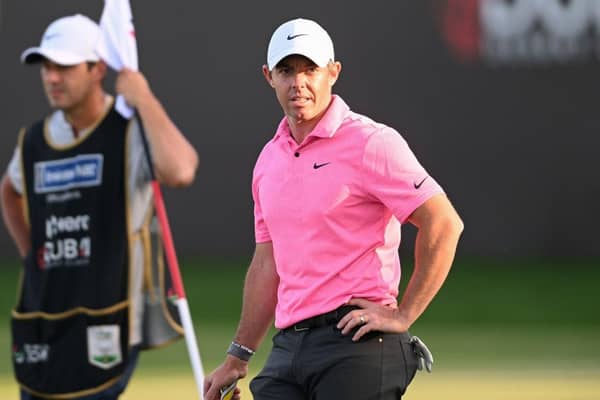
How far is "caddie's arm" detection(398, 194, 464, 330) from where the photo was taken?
188 inches

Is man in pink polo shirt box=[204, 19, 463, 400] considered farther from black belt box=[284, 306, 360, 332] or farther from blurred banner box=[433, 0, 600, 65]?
blurred banner box=[433, 0, 600, 65]

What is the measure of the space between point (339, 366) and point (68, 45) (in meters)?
2.92

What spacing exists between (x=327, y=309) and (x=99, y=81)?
2725 mm

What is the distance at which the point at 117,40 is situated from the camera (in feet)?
24.2

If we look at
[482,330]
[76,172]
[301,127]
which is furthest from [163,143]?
[482,330]

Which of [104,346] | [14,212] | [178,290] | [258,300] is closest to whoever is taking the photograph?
[258,300]

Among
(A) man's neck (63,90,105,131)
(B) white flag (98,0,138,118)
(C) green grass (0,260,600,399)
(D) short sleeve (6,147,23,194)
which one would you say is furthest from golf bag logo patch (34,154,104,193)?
(C) green grass (0,260,600,399)

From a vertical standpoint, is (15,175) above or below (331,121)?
below

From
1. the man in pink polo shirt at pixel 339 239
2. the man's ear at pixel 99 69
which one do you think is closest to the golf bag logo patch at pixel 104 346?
the man's ear at pixel 99 69

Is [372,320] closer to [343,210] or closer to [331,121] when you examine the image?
[343,210]

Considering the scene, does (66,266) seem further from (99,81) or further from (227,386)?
(227,386)

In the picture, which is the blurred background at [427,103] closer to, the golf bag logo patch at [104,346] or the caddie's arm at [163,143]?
the caddie's arm at [163,143]

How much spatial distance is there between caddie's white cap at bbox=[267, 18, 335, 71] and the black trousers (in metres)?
0.83

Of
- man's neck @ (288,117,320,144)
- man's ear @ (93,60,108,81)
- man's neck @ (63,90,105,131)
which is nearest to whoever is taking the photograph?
man's neck @ (288,117,320,144)
